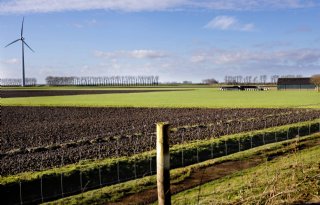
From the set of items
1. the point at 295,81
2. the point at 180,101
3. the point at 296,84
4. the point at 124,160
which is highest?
the point at 295,81

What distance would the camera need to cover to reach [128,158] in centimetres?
2533

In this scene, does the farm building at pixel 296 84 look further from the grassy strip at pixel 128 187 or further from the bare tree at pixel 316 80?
the grassy strip at pixel 128 187

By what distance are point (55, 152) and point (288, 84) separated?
15425 centimetres

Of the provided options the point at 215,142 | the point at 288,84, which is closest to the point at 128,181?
the point at 215,142

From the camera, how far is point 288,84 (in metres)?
170

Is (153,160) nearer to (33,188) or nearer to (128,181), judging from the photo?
(128,181)

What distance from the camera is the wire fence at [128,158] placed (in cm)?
2002

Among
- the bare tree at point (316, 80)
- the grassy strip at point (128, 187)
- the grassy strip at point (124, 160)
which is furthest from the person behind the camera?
the bare tree at point (316, 80)

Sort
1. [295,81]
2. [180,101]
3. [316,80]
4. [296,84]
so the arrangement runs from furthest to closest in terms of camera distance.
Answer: [295,81] < [296,84] < [316,80] < [180,101]

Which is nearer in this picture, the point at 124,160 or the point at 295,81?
the point at 124,160

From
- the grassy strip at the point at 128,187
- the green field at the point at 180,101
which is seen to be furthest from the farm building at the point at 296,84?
the grassy strip at the point at 128,187

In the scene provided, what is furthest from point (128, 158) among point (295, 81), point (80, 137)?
point (295, 81)

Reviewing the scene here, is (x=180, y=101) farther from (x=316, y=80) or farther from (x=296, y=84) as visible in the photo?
(x=296, y=84)

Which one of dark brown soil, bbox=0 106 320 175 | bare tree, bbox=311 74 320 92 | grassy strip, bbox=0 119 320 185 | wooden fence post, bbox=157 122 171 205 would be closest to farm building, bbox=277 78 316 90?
bare tree, bbox=311 74 320 92
